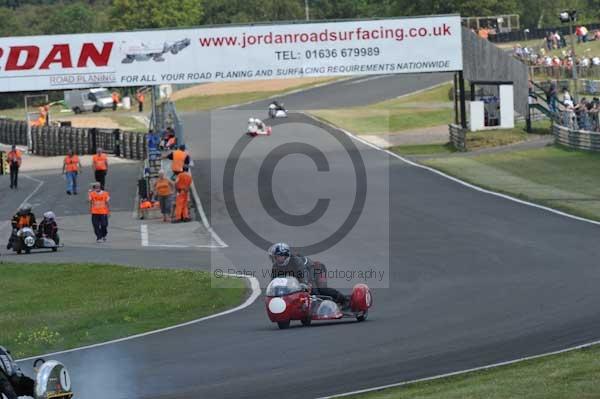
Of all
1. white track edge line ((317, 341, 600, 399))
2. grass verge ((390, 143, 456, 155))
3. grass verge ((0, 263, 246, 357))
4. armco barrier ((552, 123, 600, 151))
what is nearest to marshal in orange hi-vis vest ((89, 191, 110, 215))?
grass verge ((0, 263, 246, 357))

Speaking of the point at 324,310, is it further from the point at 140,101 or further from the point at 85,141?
the point at 140,101

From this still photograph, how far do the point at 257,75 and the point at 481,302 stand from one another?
26.4 meters

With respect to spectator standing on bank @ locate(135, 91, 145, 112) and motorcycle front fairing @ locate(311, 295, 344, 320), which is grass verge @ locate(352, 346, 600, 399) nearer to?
motorcycle front fairing @ locate(311, 295, 344, 320)

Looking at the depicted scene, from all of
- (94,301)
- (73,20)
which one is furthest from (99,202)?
(73,20)

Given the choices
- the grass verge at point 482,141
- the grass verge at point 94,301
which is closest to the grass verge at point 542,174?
the grass verge at point 482,141

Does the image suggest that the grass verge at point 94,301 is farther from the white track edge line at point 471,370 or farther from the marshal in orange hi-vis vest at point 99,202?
the white track edge line at point 471,370

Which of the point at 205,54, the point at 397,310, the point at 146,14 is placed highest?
the point at 146,14

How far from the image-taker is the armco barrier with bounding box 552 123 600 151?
45.0 meters

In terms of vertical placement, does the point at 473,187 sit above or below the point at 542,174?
below

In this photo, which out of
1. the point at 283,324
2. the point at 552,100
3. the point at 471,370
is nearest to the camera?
the point at 471,370

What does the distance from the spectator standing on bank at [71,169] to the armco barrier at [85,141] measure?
11.1 meters

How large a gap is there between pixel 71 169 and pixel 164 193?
9.08m

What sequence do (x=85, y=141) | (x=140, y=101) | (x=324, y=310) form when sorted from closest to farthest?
(x=324, y=310) → (x=85, y=141) → (x=140, y=101)

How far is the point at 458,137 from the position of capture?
167ft
